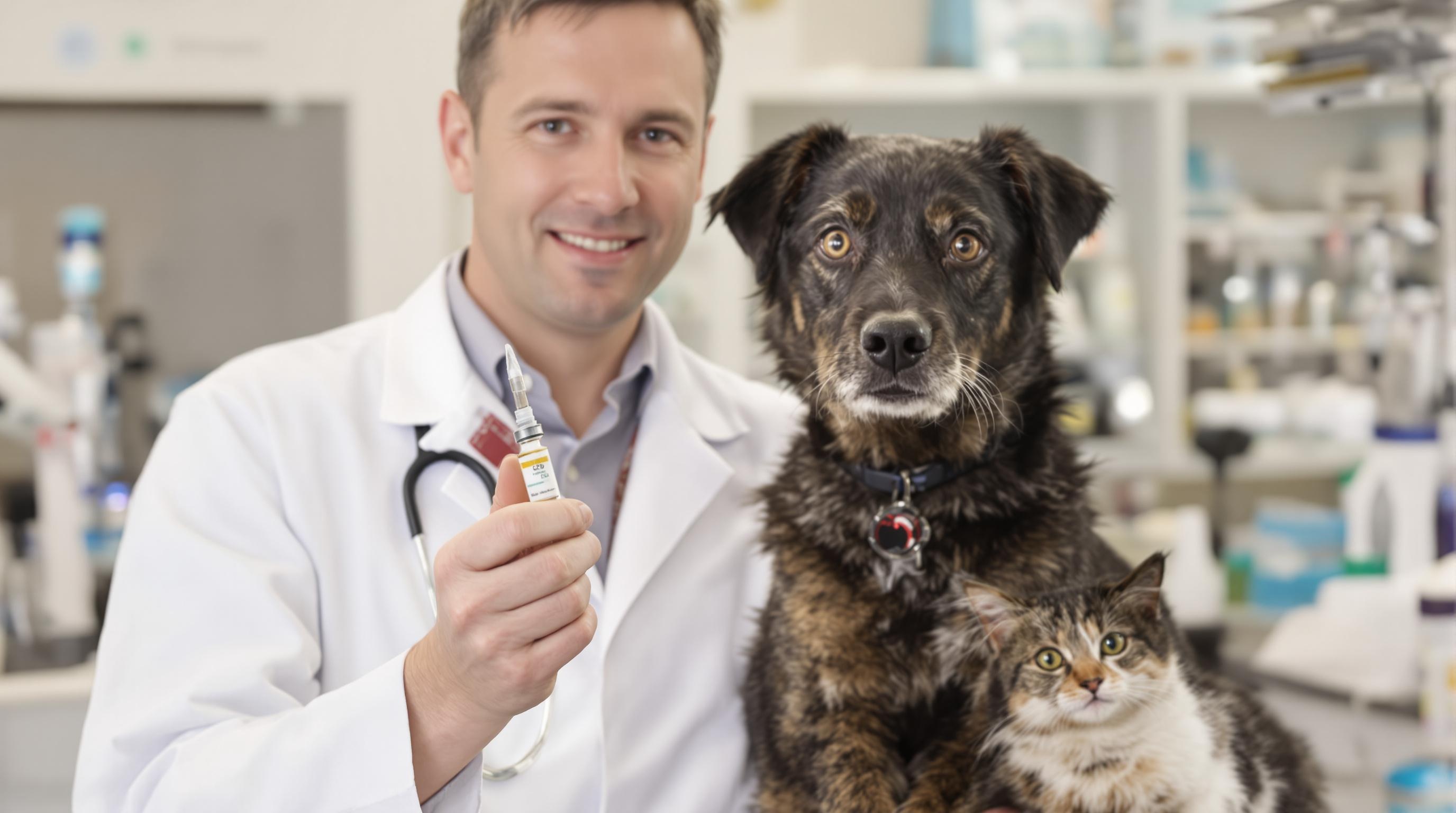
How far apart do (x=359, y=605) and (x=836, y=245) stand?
71 cm

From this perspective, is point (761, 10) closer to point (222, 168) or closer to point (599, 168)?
point (222, 168)

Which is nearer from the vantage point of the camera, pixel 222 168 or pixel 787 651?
pixel 787 651

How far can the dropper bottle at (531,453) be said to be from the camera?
1.00 m

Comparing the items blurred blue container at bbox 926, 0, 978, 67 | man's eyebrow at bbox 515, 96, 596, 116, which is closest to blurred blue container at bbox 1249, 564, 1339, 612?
blurred blue container at bbox 926, 0, 978, 67

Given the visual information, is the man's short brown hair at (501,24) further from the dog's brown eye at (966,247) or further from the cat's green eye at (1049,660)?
the cat's green eye at (1049,660)

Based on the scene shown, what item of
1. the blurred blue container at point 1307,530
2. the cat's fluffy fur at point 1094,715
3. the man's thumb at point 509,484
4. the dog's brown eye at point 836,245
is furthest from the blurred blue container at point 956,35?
the man's thumb at point 509,484

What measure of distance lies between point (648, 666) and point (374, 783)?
402 mm

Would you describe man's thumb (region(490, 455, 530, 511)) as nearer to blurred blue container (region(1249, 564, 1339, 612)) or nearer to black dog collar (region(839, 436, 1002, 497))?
black dog collar (region(839, 436, 1002, 497))

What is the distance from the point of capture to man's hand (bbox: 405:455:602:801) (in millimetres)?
964

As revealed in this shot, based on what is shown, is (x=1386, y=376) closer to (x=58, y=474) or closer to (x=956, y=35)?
(x=956, y=35)

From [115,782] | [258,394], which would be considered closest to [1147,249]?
[258,394]

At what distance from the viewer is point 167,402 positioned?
11.4 ft

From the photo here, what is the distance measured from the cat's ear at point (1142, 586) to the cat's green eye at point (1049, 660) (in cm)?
8

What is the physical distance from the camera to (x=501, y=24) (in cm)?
150
